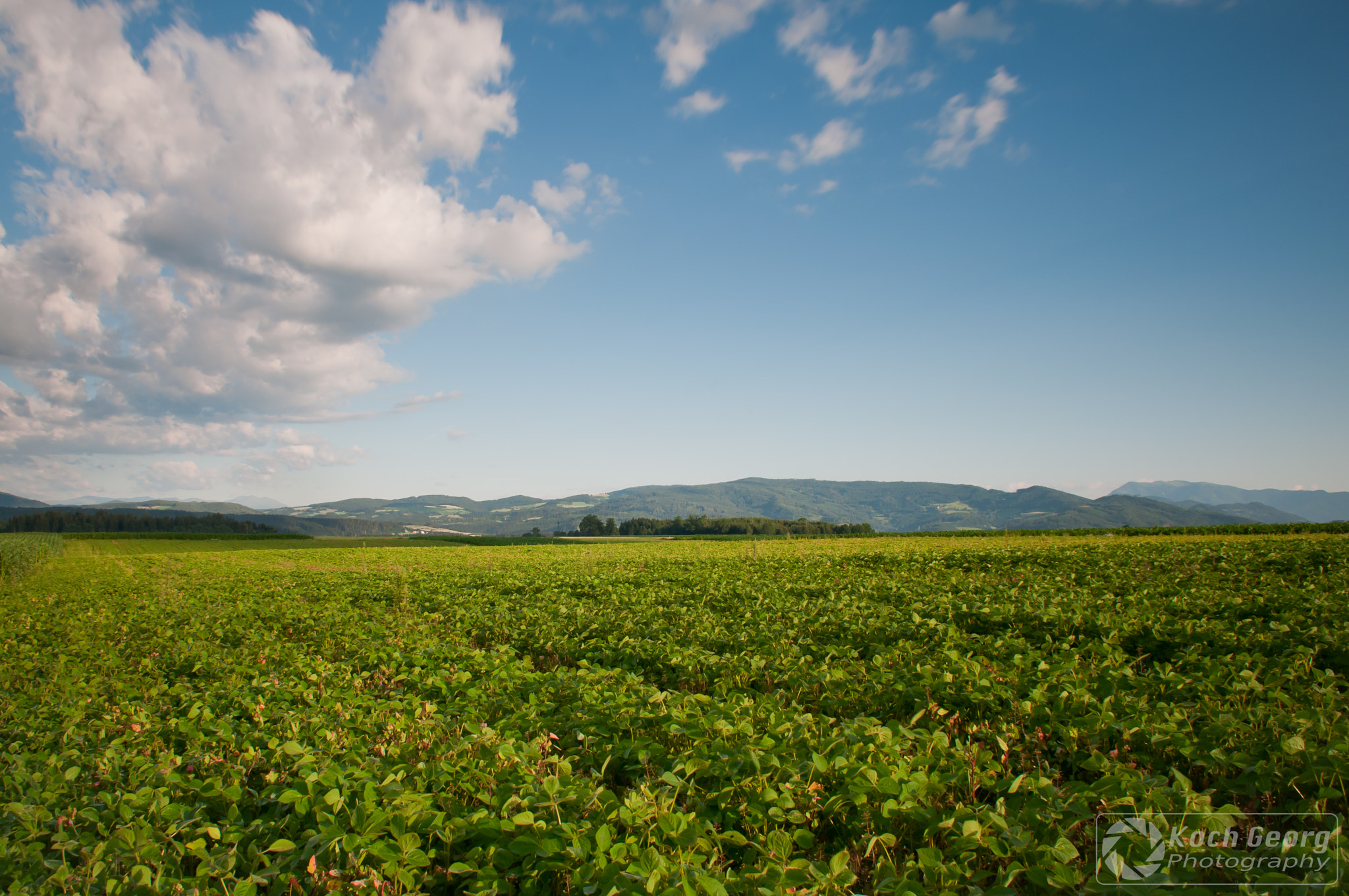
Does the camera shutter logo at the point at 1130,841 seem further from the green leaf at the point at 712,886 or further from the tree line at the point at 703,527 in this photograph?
the tree line at the point at 703,527

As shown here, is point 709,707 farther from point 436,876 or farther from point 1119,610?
point 1119,610

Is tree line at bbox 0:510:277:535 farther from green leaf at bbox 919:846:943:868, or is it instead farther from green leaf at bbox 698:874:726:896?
green leaf at bbox 919:846:943:868

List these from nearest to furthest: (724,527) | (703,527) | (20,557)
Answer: (20,557) < (724,527) < (703,527)

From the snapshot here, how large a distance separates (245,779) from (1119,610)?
40.7 feet

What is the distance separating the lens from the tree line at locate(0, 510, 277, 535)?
376ft

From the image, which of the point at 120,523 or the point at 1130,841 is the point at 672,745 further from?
the point at 120,523

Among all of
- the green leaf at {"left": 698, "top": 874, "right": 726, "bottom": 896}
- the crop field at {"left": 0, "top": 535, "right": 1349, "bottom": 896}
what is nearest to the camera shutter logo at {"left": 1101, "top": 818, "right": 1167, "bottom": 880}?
the crop field at {"left": 0, "top": 535, "right": 1349, "bottom": 896}

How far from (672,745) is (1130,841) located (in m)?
3.42

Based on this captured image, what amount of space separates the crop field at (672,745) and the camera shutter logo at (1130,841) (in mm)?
140

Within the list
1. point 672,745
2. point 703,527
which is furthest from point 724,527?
point 672,745

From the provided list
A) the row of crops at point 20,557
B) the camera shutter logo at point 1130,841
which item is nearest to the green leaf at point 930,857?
the camera shutter logo at point 1130,841

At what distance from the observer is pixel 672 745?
5.13 metres

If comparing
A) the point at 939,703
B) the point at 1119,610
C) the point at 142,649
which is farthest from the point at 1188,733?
the point at 142,649

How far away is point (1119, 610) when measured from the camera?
9281 millimetres
